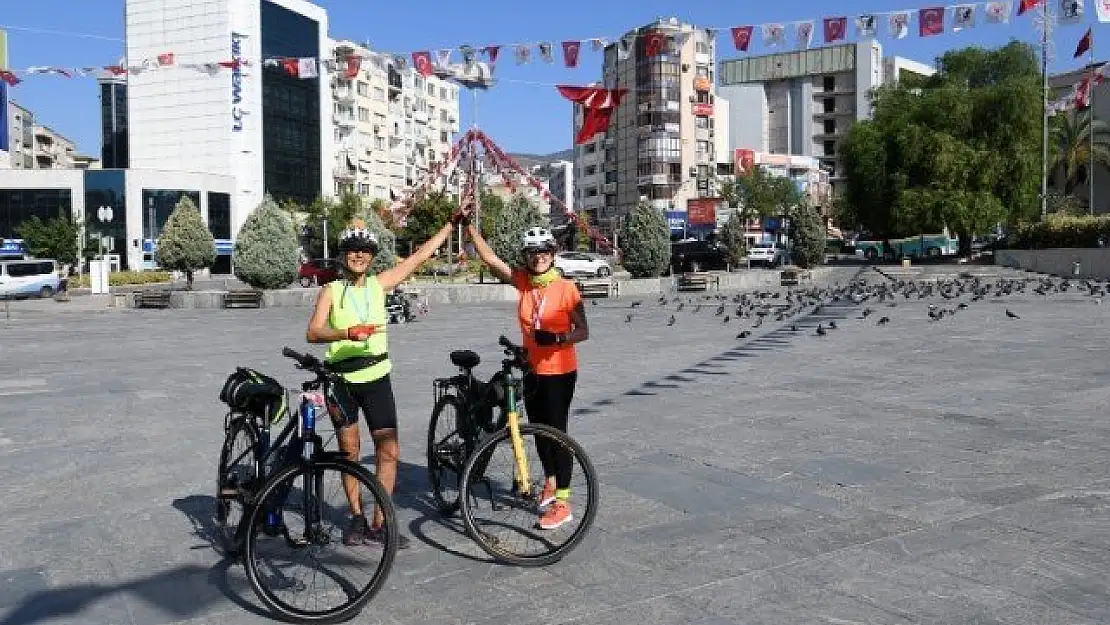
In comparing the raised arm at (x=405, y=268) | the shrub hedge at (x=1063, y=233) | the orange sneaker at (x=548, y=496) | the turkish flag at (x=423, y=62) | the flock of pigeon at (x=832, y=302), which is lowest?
the orange sneaker at (x=548, y=496)

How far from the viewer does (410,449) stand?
25.4ft

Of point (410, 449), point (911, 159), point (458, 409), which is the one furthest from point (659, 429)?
point (911, 159)

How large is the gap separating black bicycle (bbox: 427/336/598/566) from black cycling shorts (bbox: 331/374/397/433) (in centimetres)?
45

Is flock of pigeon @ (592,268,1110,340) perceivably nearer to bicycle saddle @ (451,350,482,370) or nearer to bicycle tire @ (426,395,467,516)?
bicycle tire @ (426,395,467,516)

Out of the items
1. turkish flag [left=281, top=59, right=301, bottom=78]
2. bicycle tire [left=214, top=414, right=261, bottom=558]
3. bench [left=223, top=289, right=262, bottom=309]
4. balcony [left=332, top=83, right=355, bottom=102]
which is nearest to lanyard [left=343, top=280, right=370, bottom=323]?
bicycle tire [left=214, top=414, right=261, bottom=558]

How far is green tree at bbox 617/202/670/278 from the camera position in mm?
33656

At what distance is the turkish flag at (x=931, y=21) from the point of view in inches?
→ 761

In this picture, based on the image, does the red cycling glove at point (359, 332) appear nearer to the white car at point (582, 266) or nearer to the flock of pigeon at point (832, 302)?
the flock of pigeon at point (832, 302)

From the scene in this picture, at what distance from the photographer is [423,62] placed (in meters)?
22.7

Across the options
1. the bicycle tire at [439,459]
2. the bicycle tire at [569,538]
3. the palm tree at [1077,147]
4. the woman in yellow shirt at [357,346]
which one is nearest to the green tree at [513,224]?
the bicycle tire at [439,459]

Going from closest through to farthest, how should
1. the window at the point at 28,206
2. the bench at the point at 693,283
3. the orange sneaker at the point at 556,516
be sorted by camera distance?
1. the orange sneaker at the point at 556,516
2. the bench at the point at 693,283
3. the window at the point at 28,206

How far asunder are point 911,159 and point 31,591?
52806 millimetres

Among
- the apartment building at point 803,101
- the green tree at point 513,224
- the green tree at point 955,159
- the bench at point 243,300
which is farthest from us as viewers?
the apartment building at point 803,101

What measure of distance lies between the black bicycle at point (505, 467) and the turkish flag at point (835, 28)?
16.6 m
